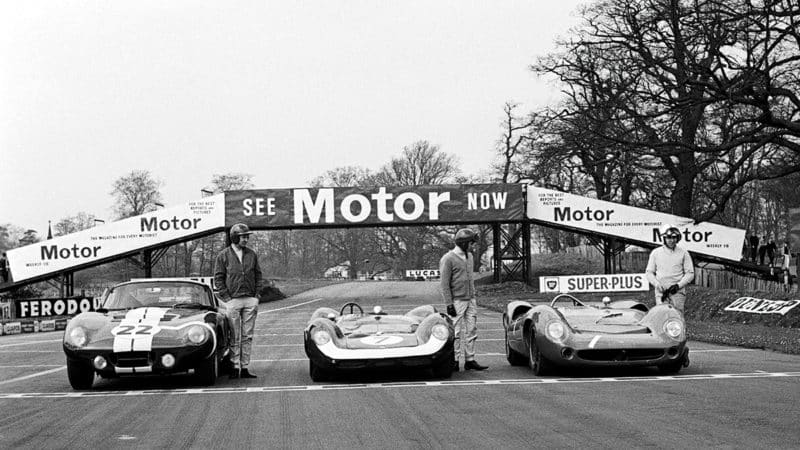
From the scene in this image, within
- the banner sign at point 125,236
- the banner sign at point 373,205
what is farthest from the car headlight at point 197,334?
the banner sign at point 125,236

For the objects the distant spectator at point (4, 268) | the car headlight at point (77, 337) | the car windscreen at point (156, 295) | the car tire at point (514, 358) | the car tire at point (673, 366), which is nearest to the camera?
the car headlight at point (77, 337)

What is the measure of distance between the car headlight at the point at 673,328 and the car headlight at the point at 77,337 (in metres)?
6.68

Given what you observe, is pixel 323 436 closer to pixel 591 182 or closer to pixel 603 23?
pixel 603 23

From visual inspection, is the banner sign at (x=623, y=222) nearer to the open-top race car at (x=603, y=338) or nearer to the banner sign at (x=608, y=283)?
the banner sign at (x=608, y=283)

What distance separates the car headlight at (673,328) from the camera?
447 inches

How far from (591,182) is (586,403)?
164 feet

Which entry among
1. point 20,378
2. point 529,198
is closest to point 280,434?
point 20,378

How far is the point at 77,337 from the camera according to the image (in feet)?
36.6

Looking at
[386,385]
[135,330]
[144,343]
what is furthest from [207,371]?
[386,385]

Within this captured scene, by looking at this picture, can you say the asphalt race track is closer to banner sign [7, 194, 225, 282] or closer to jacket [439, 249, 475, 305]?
jacket [439, 249, 475, 305]

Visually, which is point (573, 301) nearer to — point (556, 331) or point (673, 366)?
point (556, 331)

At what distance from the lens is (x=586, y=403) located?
8.80 metres

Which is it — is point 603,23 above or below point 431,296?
above

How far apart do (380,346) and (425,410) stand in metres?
2.70
